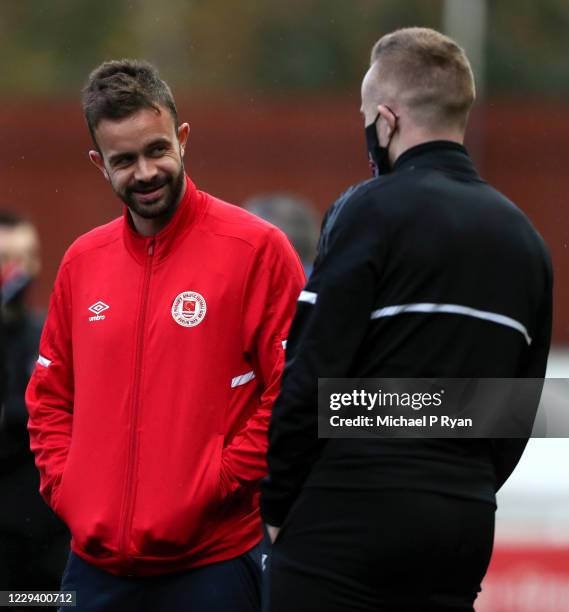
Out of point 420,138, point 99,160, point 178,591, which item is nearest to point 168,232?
point 99,160

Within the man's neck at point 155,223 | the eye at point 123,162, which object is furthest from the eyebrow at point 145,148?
the man's neck at point 155,223

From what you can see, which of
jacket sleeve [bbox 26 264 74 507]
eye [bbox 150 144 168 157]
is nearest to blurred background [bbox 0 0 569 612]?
jacket sleeve [bbox 26 264 74 507]

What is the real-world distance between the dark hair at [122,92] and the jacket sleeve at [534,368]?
1084mm

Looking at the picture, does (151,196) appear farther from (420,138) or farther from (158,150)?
(420,138)

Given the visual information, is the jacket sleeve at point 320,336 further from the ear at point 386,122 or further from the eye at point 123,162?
the eye at point 123,162

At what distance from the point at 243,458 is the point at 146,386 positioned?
302 mm

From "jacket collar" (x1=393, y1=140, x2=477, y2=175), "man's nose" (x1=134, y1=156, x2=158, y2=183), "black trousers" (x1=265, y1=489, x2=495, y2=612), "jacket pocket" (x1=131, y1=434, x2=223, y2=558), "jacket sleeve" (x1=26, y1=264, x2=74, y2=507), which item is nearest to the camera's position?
"black trousers" (x1=265, y1=489, x2=495, y2=612)

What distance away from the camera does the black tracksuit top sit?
2834mm

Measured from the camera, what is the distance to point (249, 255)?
11.0 feet

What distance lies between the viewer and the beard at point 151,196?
3.35 m

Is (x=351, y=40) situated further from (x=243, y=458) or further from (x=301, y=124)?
(x=243, y=458)

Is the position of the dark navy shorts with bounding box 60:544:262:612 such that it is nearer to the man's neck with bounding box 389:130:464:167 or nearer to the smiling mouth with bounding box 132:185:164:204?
the smiling mouth with bounding box 132:185:164:204

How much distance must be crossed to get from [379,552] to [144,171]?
1165 millimetres

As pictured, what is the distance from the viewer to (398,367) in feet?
9.39
